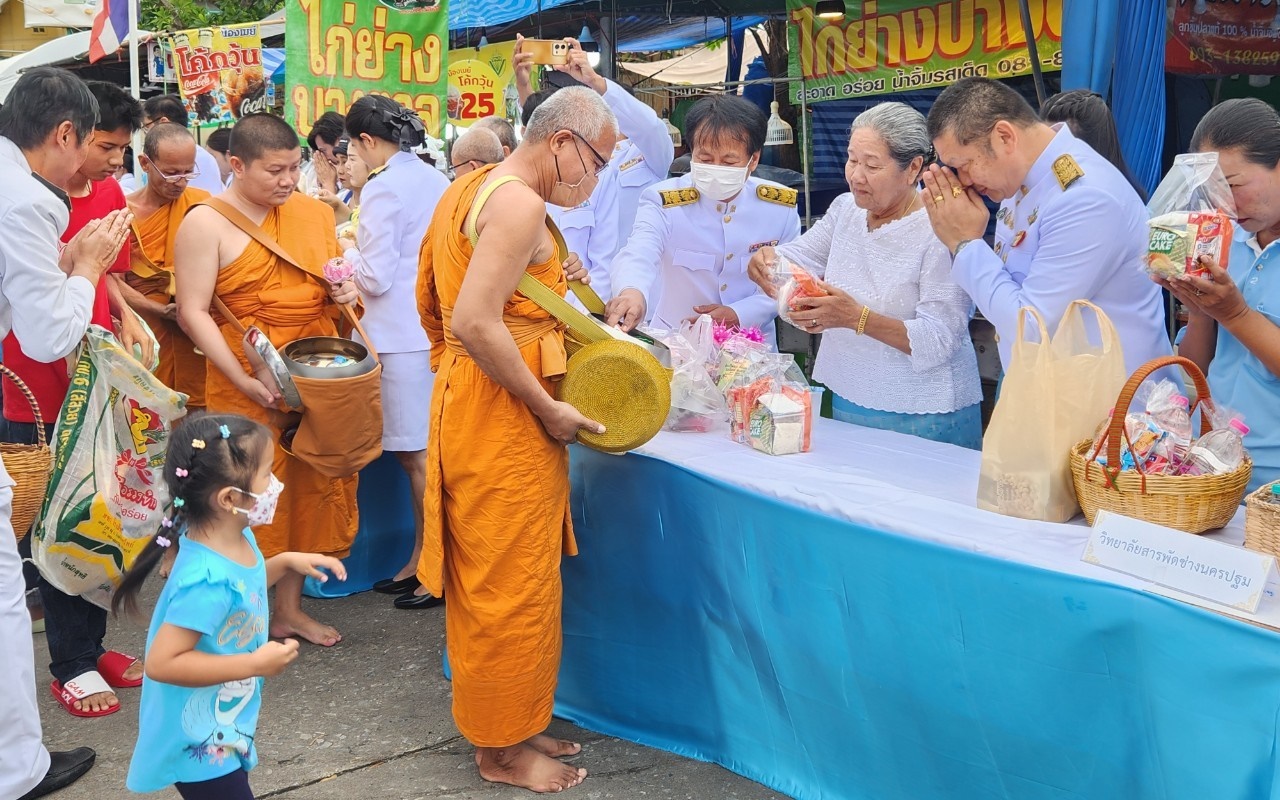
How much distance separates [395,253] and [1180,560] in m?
2.93

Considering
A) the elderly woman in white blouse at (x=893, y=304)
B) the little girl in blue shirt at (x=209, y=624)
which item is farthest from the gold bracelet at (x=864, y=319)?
the little girl in blue shirt at (x=209, y=624)

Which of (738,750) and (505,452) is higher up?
(505,452)

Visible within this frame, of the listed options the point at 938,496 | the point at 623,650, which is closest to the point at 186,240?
the point at 623,650

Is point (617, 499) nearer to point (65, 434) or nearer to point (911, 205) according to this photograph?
Result: point (911, 205)

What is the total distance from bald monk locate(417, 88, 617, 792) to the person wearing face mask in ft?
2.32

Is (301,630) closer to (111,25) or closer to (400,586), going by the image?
(400,586)

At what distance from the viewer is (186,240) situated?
354 centimetres

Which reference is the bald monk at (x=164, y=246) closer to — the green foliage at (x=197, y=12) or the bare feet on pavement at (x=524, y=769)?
the bare feet on pavement at (x=524, y=769)

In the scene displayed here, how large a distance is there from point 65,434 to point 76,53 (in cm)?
1193

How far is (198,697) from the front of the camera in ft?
6.80

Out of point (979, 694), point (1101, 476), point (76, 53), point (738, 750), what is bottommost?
point (738, 750)

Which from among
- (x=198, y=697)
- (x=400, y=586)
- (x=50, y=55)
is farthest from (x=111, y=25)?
(x=198, y=697)

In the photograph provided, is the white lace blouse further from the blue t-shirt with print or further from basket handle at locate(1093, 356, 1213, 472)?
the blue t-shirt with print

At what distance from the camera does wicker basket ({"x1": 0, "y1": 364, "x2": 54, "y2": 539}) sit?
2635 millimetres
